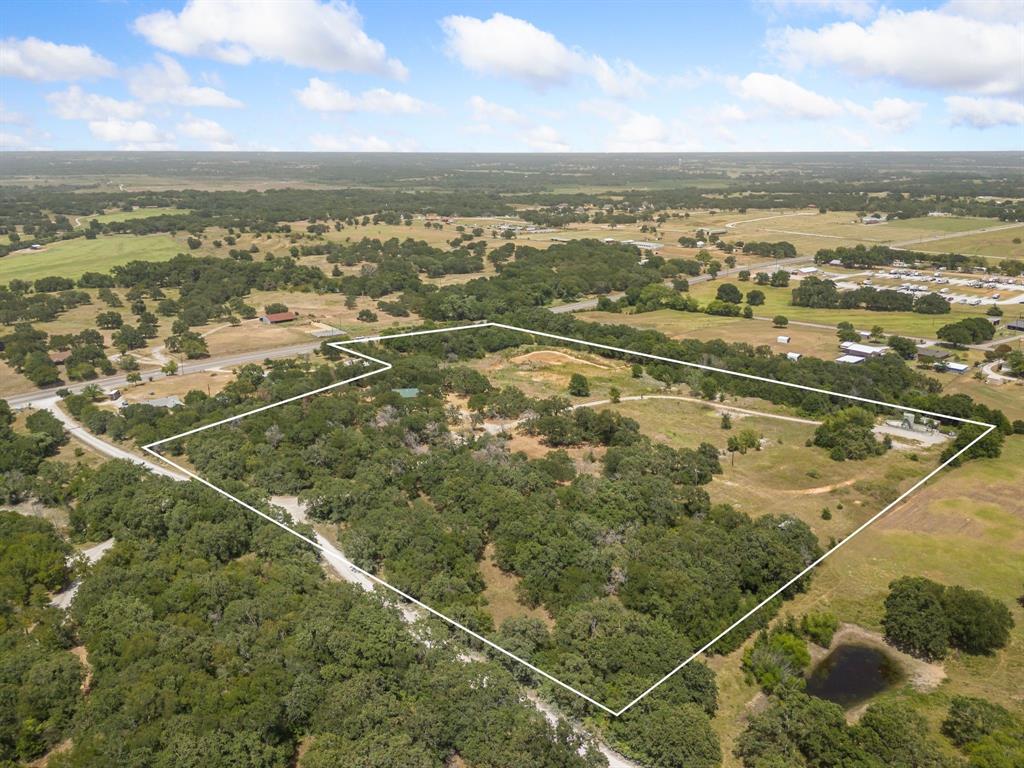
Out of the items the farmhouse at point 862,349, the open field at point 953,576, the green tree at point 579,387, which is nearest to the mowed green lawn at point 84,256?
the green tree at point 579,387

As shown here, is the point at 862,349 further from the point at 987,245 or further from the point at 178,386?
the point at 987,245

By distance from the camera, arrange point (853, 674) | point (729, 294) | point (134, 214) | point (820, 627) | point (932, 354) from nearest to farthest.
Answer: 1. point (853, 674)
2. point (820, 627)
3. point (932, 354)
4. point (729, 294)
5. point (134, 214)

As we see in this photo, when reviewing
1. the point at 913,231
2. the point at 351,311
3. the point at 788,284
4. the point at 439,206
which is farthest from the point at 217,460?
the point at 439,206

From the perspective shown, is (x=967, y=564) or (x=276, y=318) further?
(x=276, y=318)

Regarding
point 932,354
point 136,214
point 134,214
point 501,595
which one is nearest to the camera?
point 501,595

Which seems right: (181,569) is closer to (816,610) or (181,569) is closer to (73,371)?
(816,610)

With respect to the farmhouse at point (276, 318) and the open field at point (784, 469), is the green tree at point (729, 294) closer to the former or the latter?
the open field at point (784, 469)

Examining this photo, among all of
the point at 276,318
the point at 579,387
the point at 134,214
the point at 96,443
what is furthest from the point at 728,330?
the point at 134,214
